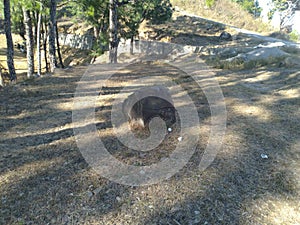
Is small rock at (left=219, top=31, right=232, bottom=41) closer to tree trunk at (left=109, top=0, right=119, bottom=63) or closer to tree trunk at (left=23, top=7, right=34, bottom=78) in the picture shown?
tree trunk at (left=109, top=0, right=119, bottom=63)

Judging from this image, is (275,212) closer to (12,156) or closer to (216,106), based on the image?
(216,106)

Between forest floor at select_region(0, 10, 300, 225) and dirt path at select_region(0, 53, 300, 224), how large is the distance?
1 cm

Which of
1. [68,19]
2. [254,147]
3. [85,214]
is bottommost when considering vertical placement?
[85,214]

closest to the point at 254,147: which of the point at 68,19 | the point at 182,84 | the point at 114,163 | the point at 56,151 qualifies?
the point at 114,163

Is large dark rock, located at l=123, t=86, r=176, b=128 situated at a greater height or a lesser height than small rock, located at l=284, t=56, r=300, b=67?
lesser

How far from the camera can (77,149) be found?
423 centimetres

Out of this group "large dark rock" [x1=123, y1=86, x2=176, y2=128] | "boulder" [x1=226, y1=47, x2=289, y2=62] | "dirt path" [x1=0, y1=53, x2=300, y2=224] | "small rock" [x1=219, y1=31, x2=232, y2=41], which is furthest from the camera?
"small rock" [x1=219, y1=31, x2=232, y2=41]

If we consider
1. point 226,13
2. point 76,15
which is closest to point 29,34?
point 76,15

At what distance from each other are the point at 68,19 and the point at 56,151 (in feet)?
107

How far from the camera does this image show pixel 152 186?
10.7 ft

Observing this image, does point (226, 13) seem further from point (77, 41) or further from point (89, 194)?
point (89, 194)

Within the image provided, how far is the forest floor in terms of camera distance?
9.23 ft

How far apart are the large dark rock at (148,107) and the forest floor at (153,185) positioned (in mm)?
572

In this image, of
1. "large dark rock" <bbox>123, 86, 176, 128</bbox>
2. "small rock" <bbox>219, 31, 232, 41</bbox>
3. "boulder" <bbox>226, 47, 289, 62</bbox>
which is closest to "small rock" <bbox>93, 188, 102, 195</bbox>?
"large dark rock" <bbox>123, 86, 176, 128</bbox>
